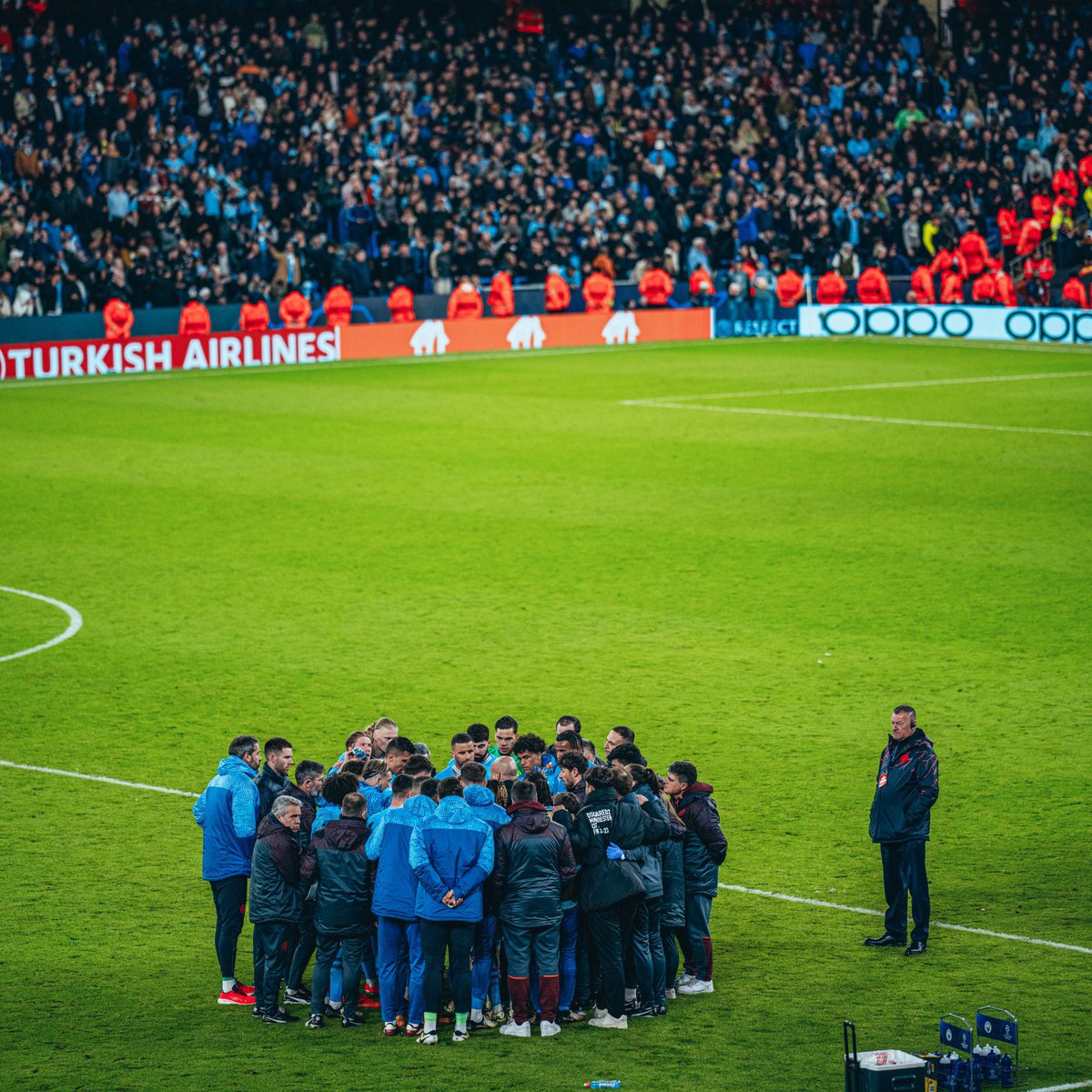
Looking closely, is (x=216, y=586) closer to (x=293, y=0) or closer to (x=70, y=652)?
(x=70, y=652)

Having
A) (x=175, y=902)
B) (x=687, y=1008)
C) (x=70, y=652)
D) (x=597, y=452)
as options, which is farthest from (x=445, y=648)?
(x=597, y=452)

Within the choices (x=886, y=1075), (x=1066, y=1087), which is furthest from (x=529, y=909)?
(x=1066, y=1087)

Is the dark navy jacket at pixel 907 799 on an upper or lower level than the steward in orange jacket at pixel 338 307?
lower

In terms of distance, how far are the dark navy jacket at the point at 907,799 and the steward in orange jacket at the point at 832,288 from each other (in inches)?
1562

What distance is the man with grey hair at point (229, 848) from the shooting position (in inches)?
413

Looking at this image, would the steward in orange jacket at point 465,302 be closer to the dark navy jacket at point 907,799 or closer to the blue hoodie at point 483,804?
the dark navy jacket at point 907,799

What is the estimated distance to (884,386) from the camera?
3838 centimetres

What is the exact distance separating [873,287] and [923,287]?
147cm

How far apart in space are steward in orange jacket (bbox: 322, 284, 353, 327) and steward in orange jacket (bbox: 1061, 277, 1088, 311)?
1718 centimetres

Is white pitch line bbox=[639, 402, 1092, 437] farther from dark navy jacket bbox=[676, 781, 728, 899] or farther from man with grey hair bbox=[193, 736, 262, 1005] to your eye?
man with grey hair bbox=[193, 736, 262, 1005]

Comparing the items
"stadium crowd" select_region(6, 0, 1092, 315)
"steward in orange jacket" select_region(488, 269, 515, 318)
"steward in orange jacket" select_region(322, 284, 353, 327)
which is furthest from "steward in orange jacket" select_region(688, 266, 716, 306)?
"steward in orange jacket" select_region(322, 284, 353, 327)

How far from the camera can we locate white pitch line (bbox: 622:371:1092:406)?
121 feet

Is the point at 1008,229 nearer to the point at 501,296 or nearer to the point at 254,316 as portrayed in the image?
the point at 501,296

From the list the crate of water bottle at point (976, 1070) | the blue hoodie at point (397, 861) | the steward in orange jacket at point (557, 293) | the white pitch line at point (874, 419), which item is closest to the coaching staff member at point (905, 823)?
the crate of water bottle at point (976, 1070)
